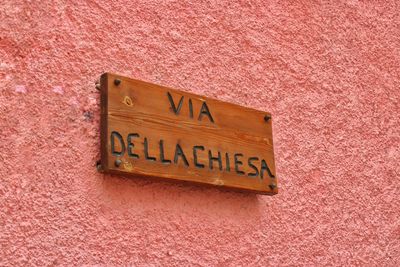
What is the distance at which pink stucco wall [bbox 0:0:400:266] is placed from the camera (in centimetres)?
114

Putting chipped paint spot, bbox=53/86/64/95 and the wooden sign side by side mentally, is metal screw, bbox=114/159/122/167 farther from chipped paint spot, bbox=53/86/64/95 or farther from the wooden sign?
chipped paint spot, bbox=53/86/64/95

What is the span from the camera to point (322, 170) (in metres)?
1.64

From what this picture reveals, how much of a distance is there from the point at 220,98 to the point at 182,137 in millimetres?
195

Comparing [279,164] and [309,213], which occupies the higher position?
[279,164]

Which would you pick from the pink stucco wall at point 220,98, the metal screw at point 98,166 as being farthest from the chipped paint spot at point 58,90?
the metal screw at point 98,166

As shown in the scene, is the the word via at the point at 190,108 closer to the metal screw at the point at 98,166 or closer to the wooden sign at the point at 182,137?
the wooden sign at the point at 182,137

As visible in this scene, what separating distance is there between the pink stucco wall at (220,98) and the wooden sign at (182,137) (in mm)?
45

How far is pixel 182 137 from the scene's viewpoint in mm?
1298

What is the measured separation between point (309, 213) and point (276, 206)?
0.12m

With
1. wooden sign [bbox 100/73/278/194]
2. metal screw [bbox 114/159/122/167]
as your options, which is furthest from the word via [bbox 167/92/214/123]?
metal screw [bbox 114/159/122/167]

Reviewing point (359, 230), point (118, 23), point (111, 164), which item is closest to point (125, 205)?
point (111, 164)

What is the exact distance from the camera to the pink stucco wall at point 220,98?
3.73 ft

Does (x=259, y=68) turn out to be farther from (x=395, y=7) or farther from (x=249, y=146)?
(x=395, y=7)

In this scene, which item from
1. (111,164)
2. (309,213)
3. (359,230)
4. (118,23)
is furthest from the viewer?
(359,230)
